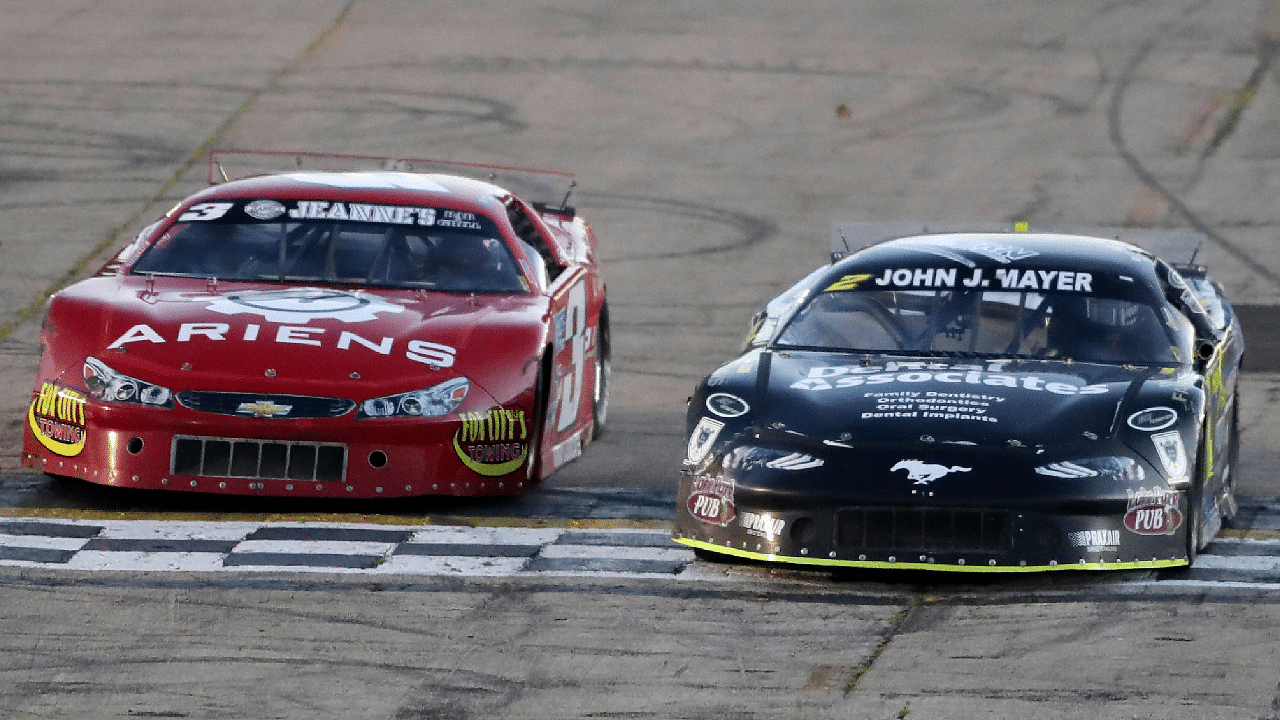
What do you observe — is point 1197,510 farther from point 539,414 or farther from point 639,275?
point 639,275

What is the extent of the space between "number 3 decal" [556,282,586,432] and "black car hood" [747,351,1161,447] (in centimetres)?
180

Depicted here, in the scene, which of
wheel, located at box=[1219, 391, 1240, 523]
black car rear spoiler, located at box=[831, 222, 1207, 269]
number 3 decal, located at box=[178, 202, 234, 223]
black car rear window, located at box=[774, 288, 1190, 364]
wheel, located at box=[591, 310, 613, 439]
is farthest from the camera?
wheel, located at box=[591, 310, 613, 439]

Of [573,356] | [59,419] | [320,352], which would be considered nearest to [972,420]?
[320,352]

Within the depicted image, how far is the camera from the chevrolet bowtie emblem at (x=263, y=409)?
8812mm

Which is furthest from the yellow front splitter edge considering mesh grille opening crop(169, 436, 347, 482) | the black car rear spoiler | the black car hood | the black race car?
the black car rear spoiler

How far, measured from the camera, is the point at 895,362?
8461mm

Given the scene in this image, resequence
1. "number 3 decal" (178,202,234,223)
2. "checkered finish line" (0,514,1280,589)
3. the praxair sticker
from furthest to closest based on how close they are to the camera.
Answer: "number 3 decal" (178,202,234,223) → the praxair sticker → "checkered finish line" (0,514,1280,589)

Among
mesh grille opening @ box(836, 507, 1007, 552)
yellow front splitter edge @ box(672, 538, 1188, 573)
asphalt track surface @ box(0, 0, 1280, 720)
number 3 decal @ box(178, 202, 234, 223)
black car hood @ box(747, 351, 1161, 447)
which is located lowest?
asphalt track surface @ box(0, 0, 1280, 720)

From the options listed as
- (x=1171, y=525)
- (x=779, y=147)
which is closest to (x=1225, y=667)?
(x=1171, y=525)

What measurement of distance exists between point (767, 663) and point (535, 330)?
3.27 meters

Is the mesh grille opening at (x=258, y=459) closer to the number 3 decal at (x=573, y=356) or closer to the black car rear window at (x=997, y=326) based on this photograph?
the number 3 decal at (x=573, y=356)

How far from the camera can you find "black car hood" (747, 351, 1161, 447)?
7.63 metres

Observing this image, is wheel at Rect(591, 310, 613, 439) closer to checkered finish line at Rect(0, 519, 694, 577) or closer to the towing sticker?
the towing sticker

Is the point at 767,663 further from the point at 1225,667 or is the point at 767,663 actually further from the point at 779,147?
the point at 779,147
